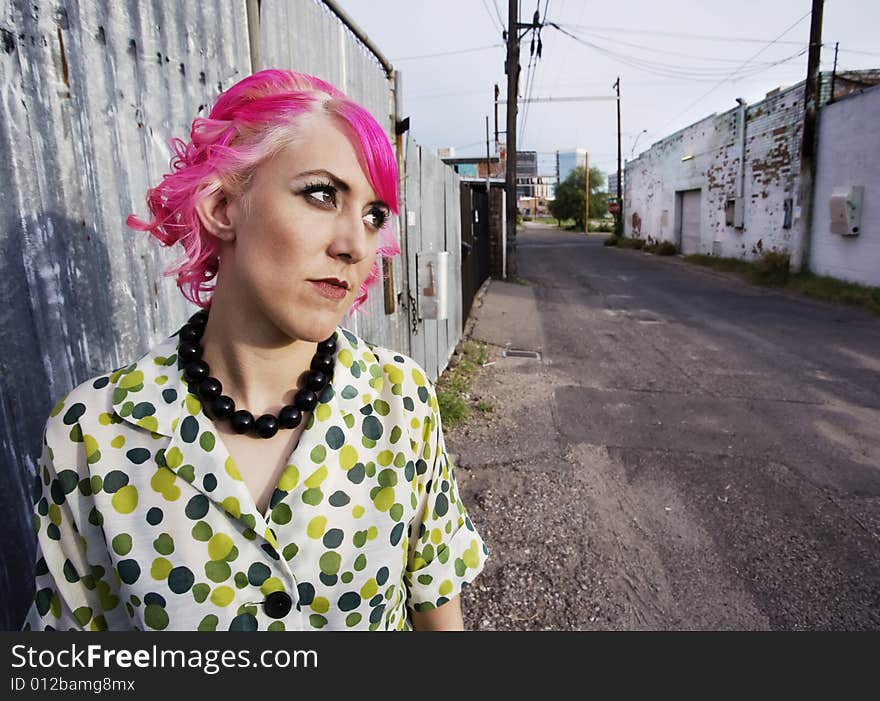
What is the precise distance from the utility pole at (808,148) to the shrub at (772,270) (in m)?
0.28

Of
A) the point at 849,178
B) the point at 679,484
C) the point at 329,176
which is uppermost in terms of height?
the point at 849,178

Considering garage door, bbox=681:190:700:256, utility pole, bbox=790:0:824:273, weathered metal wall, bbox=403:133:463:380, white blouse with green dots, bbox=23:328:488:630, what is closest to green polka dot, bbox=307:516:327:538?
white blouse with green dots, bbox=23:328:488:630

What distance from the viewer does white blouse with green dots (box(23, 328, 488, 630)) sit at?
3.73 feet

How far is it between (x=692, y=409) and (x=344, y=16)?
177 inches

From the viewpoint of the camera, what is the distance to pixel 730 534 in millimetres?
3641

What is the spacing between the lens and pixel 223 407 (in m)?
1.25

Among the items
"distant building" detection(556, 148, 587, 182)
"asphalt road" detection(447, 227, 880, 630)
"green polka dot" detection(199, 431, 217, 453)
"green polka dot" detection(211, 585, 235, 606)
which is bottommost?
"asphalt road" detection(447, 227, 880, 630)

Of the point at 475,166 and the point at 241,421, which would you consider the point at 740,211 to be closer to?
the point at 241,421

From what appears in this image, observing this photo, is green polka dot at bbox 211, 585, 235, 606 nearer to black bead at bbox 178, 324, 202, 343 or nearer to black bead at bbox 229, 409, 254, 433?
black bead at bbox 229, 409, 254, 433

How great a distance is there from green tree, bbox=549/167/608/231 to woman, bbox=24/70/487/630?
5789cm

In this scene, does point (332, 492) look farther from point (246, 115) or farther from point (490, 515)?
point (490, 515)

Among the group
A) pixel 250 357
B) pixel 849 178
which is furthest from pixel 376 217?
pixel 849 178

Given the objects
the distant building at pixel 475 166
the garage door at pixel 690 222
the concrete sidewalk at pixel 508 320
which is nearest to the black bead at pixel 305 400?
the concrete sidewalk at pixel 508 320

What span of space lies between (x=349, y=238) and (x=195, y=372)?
0.42 meters
